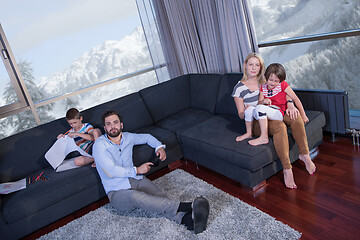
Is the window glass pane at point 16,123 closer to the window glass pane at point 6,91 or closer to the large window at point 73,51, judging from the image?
the large window at point 73,51

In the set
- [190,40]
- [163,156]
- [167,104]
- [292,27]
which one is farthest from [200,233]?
[292,27]

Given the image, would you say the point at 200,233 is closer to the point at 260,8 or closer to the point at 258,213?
the point at 258,213

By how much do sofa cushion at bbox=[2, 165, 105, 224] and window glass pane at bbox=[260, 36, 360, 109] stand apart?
3684mm

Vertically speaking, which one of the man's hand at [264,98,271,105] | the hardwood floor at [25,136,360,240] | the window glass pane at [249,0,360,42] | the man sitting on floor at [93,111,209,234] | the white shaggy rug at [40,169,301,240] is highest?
the window glass pane at [249,0,360,42]

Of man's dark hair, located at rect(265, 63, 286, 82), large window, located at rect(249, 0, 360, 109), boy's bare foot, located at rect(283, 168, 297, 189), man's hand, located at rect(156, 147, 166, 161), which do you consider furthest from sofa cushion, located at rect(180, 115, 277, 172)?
large window, located at rect(249, 0, 360, 109)

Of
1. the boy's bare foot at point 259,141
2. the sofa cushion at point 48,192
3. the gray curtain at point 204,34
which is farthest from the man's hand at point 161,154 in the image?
the gray curtain at point 204,34

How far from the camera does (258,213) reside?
6.58ft

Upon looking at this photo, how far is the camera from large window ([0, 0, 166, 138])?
14.8ft

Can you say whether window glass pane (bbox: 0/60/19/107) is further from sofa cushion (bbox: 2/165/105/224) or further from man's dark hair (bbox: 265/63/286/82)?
man's dark hair (bbox: 265/63/286/82)

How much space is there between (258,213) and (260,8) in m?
4.81

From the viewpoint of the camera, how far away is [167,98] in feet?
11.6

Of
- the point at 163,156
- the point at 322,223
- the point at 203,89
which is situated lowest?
the point at 322,223

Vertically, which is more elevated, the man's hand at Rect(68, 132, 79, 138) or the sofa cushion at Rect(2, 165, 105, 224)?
the man's hand at Rect(68, 132, 79, 138)

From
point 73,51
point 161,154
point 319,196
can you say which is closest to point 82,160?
point 161,154
